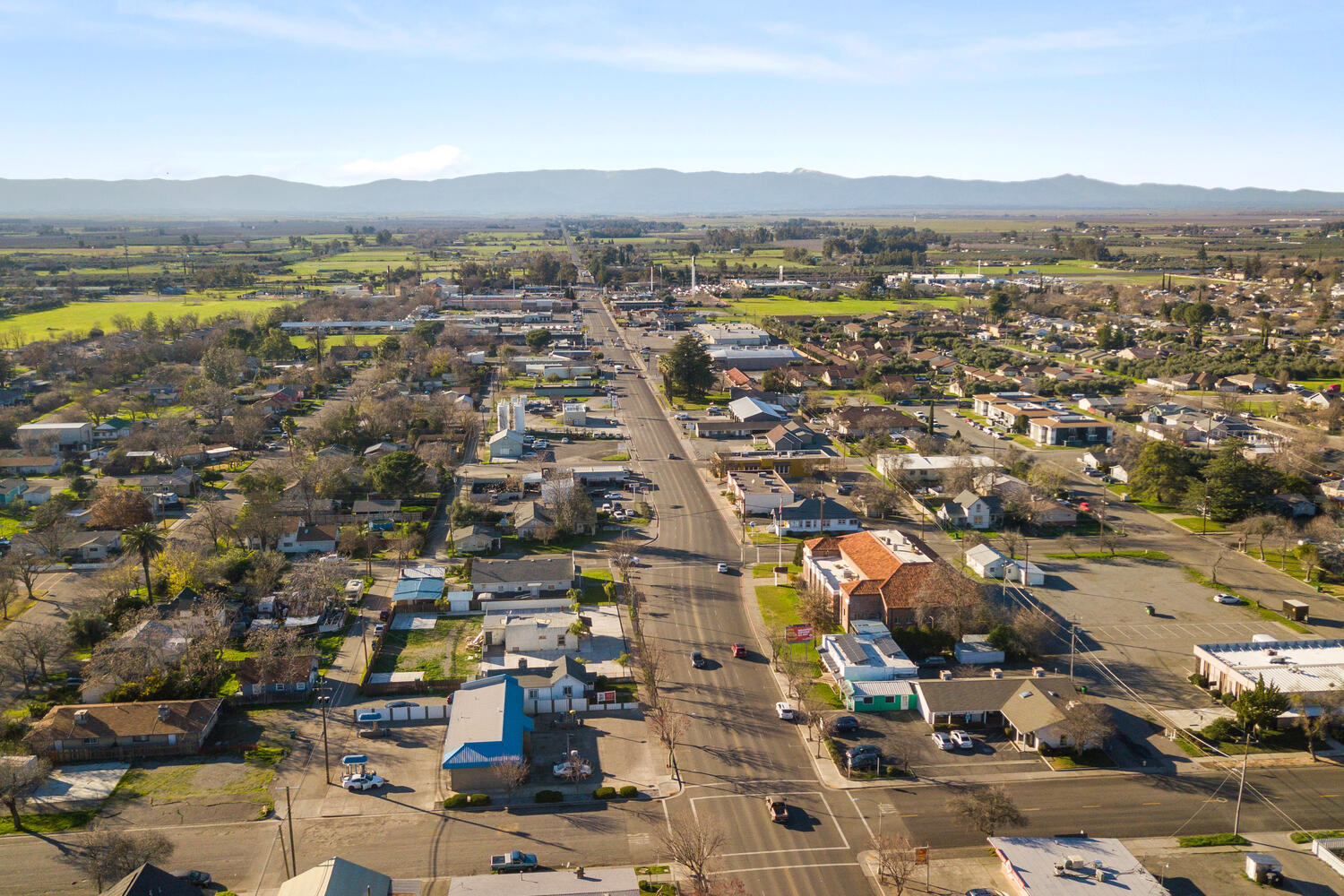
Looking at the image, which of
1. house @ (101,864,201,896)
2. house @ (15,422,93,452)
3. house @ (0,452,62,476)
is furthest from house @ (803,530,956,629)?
house @ (15,422,93,452)

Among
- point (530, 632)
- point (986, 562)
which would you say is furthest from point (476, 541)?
point (986, 562)

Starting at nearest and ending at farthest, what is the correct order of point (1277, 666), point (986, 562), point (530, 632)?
point (1277, 666) → point (530, 632) → point (986, 562)

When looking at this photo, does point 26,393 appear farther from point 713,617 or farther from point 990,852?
point 990,852

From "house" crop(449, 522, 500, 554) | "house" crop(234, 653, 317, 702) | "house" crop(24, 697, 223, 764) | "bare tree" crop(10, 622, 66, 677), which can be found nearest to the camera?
"house" crop(24, 697, 223, 764)

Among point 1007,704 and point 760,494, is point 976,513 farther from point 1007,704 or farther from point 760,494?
point 1007,704

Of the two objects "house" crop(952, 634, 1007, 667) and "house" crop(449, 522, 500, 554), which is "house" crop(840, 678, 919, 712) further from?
"house" crop(449, 522, 500, 554)

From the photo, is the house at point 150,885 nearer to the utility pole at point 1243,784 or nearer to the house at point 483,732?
the house at point 483,732

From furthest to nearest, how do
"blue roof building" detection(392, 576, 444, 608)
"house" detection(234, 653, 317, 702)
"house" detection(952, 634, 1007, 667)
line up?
"blue roof building" detection(392, 576, 444, 608) → "house" detection(952, 634, 1007, 667) → "house" detection(234, 653, 317, 702)
